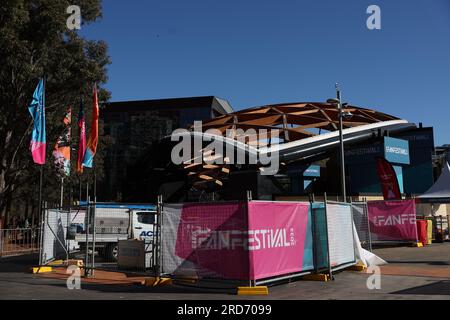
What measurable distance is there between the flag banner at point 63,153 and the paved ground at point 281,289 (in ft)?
53.9

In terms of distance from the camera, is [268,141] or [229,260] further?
[268,141]

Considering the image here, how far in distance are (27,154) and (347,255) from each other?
76.9ft

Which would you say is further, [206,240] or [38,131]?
[38,131]

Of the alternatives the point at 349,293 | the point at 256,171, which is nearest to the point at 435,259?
the point at 349,293

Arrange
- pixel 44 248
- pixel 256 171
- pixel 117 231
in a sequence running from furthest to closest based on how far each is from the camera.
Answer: pixel 256 171 → pixel 117 231 → pixel 44 248

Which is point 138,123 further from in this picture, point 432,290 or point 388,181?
point 432,290

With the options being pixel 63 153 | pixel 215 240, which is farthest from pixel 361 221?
pixel 63 153

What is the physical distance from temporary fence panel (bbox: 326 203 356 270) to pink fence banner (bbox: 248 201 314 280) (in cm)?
88

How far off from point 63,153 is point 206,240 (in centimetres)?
2307

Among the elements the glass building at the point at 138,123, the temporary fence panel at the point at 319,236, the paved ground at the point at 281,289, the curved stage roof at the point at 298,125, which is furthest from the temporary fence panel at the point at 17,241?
the glass building at the point at 138,123

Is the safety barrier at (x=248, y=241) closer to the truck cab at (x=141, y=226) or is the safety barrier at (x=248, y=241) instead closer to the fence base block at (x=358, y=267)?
the fence base block at (x=358, y=267)

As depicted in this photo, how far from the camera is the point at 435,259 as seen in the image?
1828 cm

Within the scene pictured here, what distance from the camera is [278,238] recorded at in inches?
449
